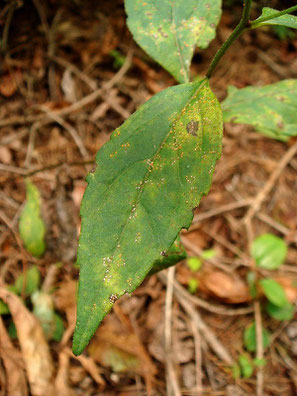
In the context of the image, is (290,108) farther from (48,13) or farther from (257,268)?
(48,13)

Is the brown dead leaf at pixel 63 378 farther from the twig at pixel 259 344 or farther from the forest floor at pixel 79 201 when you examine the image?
the twig at pixel 259 344

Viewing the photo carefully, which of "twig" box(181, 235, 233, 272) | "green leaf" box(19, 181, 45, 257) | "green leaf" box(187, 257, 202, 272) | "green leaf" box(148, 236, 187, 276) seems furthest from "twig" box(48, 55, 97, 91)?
"green leaf" box(148, 236, 187, 276)

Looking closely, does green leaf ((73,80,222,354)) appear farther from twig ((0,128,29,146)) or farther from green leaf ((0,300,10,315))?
twig ((0,128,29,146))

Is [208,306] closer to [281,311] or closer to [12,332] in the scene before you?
[281,311]

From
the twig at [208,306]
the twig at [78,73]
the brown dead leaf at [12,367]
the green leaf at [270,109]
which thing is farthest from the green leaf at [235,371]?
the twig at [78,73]

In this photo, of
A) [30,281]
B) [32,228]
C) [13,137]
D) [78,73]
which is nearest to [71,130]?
[13,137]

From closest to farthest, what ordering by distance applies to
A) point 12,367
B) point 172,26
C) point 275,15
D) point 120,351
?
point 275,15 < point 172,26 < point 12,367 < point 120,351
